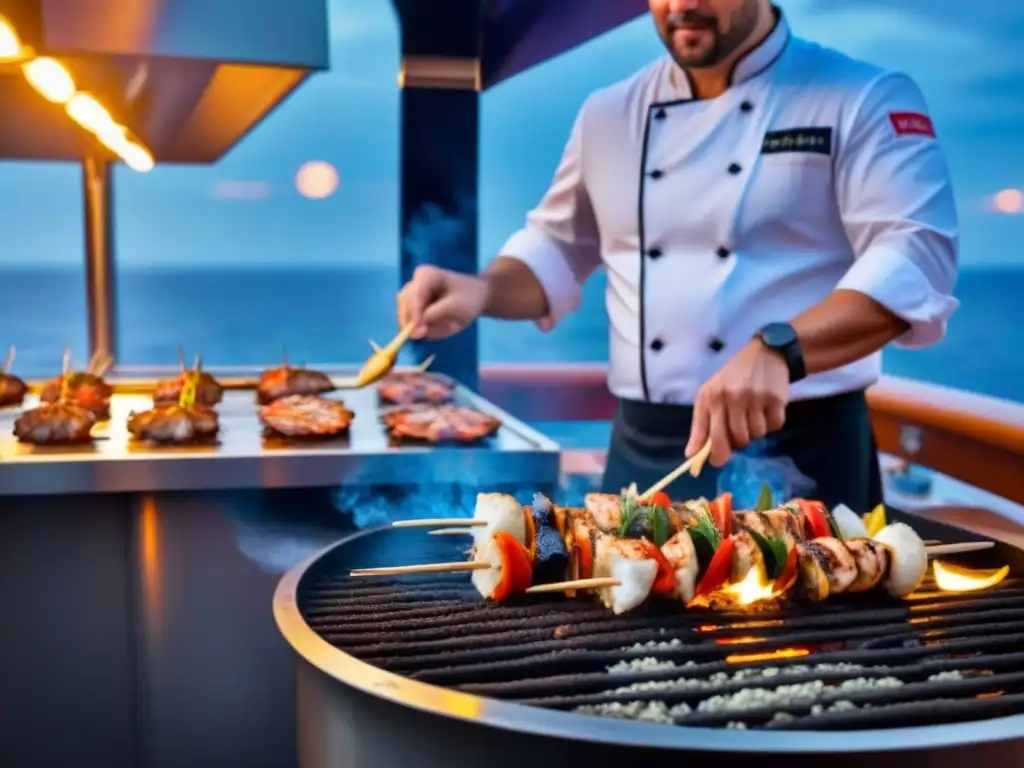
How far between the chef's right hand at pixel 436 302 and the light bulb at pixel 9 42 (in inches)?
39.7

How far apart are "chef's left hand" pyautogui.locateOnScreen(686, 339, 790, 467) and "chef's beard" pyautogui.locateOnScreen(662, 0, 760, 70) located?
97 centimetres

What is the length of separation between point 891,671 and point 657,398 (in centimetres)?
147

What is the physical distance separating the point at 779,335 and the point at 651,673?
0.87 m

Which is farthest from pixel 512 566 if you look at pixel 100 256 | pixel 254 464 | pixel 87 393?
pixel 100 256

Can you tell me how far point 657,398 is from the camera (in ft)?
9.05

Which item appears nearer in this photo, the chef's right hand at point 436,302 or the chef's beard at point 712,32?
the chef's beard at point 712,32

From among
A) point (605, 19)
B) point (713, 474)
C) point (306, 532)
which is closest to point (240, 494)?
point (306, 532)

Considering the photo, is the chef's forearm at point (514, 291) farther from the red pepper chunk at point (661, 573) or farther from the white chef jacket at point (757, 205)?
the red pepper chunk at point (661, 573)

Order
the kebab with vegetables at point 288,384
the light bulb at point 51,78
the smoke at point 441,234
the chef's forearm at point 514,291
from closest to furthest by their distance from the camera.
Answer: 1. the light bulb at point 51,78
2. the chef's forearm at point 514,291
3. the kebab with vegetables at point 288,384
4. the smoke at point 441,234

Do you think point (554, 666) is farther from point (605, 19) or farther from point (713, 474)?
point (605, 19)

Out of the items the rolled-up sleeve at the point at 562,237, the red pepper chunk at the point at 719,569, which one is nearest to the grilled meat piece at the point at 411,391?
the rolled-up sleeve at the point at 562,237

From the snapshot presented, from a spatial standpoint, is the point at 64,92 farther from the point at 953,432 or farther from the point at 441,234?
the point at 953,432

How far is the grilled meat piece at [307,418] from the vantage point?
2670 mm

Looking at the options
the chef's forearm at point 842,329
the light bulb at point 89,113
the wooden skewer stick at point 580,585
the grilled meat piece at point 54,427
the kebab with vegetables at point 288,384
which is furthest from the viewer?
the kebab with vegetables at point 288,384
